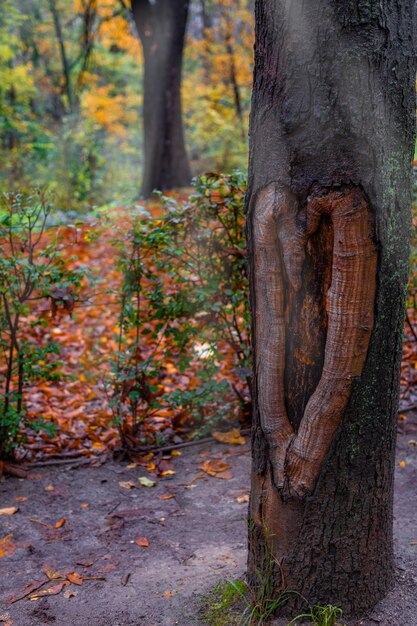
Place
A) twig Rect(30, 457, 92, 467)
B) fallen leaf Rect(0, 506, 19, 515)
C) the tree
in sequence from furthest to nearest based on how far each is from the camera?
twig Rect(30, 457, 92, 467) < fallen leaf Rect(0, 506, 19, 515) < the tree

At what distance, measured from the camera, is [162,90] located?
12547mm

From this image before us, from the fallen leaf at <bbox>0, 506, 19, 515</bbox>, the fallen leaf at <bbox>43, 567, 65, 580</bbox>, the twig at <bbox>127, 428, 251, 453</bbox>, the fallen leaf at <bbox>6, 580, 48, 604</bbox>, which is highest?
the twig at <bbox>127, 428, 251, 453</bbox>

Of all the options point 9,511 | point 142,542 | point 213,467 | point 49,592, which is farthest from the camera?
point 213,467

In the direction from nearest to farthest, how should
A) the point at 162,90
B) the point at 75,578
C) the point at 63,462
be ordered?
the point at 75,578, the point at 63,462, the point at 162,90

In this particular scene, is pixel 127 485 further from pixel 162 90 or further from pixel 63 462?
pixel 162 90

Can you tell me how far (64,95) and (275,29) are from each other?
24552 millimetres

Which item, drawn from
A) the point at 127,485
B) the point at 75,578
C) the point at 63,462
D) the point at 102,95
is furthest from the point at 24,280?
the point at 102,95

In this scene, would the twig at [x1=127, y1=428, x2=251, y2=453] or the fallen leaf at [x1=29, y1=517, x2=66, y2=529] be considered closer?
the fallen leaf at [x1=29, y1=517, x2=66, y2=529]

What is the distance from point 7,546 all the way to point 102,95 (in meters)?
20.7

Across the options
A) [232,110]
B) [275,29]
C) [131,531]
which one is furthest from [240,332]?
[232,110]

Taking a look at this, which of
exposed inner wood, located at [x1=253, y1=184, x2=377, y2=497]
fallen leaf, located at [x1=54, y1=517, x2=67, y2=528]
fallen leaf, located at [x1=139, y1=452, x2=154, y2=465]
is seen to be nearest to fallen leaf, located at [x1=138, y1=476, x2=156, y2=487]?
fallen leaf, located at [x1=139, y1=452, x2=154, y2=465]

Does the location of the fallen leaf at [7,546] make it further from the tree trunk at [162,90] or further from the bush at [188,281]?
the tree trunk at [162,90]

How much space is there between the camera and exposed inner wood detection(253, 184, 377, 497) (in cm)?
212

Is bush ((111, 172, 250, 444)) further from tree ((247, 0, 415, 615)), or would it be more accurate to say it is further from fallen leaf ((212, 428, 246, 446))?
tree ((247, 0, 415, 615))
